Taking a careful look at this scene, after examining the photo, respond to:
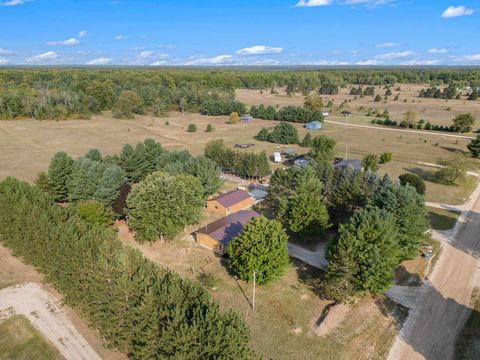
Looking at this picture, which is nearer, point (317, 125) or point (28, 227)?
point (28, 227)

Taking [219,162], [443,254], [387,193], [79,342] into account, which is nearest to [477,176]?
[443,254]

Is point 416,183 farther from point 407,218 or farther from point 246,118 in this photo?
point 246,118

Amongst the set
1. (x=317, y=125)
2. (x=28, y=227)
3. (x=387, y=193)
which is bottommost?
(x=317, y=125)

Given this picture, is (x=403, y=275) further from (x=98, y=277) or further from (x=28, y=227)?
(x=28, y=227)

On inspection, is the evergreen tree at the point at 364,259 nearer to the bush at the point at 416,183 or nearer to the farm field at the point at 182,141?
the bush at the point at 416,183

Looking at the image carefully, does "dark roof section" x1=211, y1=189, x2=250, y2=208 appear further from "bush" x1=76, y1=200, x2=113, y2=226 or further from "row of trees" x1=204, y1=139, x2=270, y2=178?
"bush" x1=76, y1=200, x2=113, y2=226
